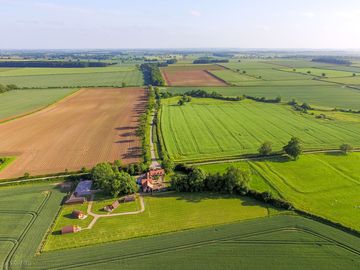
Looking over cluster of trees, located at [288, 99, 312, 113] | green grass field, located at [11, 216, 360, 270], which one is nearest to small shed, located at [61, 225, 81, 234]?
green grass field, located at [11, 216, 360, 270]

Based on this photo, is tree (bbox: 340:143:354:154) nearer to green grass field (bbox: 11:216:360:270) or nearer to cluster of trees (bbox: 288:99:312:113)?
green grass field (bbox: 11:216:360:270)

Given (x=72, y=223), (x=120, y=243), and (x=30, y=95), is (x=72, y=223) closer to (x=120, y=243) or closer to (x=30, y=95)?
(x=120, y=243)

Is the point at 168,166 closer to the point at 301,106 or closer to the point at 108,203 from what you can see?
the point at 108,203

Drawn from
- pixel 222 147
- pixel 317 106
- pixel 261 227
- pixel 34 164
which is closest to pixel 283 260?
pixel 261 227

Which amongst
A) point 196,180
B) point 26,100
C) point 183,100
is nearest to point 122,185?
point 196,180

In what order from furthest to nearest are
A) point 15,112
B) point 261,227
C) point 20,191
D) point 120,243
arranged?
1. point 15,112
2. point 20,191
3. point 261,227
4. point 120,243
